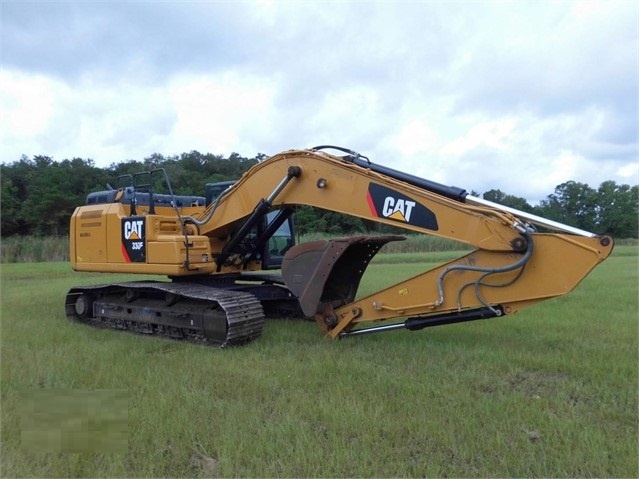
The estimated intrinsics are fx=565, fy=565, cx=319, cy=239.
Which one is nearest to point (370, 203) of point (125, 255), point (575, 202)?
point (125, 255)

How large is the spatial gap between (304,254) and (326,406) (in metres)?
2.69

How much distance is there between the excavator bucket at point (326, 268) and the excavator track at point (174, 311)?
2.37 ft

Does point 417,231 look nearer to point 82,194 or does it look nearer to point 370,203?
point 370,203

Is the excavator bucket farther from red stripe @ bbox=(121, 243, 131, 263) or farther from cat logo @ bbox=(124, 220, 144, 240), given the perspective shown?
red stripe @ bbox=(121, 243, 131, 263)

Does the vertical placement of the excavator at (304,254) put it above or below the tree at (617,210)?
below

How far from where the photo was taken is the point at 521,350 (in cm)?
647

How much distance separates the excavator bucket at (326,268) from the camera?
673 cm

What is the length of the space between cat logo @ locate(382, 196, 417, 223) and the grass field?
152 cm

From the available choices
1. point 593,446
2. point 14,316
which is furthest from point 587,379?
point 14,316

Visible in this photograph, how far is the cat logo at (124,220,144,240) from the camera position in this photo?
320 inches

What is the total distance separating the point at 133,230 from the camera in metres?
8.23

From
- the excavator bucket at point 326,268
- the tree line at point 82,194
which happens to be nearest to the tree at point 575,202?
the tree line at point 82,194

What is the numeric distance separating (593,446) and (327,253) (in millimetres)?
3659

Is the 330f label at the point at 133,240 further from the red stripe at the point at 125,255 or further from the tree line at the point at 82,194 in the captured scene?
the tree line at the point at 82,194
